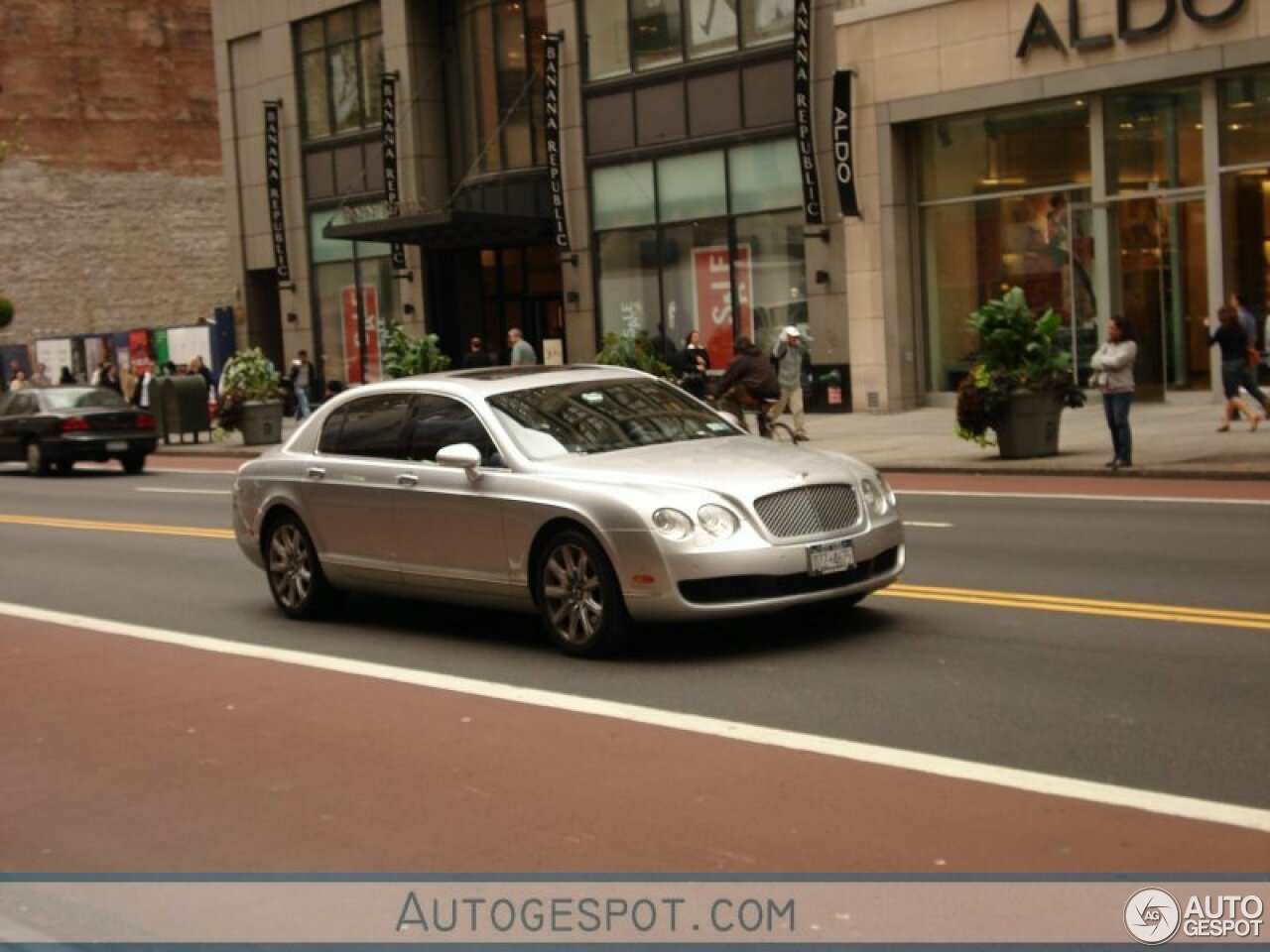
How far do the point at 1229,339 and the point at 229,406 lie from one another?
19855mm

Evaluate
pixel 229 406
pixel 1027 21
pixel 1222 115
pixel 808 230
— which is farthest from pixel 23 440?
pixel 1222 115

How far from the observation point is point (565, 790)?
700 centimetres

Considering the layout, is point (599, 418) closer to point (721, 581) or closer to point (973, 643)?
point (721, 581)

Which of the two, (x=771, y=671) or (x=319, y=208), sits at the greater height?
(x=319, y=208)

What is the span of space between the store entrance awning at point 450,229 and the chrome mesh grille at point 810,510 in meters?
26.7

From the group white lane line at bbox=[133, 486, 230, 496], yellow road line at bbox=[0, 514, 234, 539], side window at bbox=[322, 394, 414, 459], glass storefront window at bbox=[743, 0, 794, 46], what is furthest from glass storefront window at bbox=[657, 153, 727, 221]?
side window at bbox=[322, 394, 414, 459]

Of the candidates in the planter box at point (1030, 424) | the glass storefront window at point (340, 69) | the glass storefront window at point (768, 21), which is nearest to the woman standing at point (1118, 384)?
the planter box at point (1030, 424)

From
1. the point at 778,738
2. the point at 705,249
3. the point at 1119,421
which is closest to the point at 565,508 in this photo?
the point at 778,738

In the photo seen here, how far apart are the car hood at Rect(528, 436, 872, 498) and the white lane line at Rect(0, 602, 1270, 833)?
1.32 m

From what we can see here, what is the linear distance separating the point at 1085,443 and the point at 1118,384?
3.57 metres

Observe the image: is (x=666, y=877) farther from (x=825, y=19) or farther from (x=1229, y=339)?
(x=825, y=19)

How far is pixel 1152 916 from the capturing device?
17.0 ft

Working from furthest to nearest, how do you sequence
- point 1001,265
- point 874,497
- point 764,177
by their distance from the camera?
point 764,177 → point 1001,265 → point 874,497

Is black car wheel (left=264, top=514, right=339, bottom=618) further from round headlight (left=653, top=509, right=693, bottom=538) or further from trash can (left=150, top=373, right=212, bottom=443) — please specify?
trash can (left=150, top=373, right=212, bottom=443)
